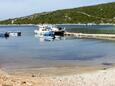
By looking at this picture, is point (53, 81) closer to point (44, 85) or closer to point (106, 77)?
point (44, 85)

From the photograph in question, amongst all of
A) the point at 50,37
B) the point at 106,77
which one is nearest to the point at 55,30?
the point at 50,37

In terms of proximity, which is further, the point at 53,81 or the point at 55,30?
the point at 55,30

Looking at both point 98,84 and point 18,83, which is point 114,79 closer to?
point 98,84

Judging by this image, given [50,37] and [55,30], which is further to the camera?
[55,30]

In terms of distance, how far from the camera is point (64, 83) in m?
22.1

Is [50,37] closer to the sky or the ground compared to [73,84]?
closer to the ground

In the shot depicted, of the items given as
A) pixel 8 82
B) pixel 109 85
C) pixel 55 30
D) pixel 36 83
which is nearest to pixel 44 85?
pixel 36 83

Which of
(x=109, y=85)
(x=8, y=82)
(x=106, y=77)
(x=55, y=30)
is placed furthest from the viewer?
(x=55, y=30)

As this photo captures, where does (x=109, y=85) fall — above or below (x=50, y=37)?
above

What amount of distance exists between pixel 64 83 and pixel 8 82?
11.0ft

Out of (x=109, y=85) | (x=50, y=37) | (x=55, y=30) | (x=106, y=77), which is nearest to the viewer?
(x=109, y=85)

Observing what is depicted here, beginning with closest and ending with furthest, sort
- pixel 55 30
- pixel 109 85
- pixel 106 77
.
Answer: pixel 109 85 < pixel 106 77 < pixel 55 30

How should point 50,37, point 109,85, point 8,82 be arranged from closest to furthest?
point 109,85, point 8,82, point 50,37

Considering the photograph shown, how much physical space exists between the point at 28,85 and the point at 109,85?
463cm
